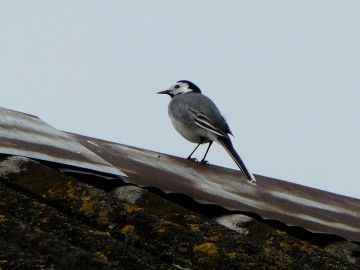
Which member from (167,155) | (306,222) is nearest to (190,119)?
(167,155)

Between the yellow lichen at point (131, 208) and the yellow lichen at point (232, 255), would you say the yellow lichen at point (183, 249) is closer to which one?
the yellow lichen at point (232, 255)

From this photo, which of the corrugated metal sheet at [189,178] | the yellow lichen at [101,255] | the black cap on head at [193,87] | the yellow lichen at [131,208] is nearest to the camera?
the yellow lichen at [101,255]

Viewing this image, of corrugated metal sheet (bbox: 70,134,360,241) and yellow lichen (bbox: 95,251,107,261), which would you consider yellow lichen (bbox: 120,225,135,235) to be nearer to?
yellow lichen (bbox: 95,251,107,261)

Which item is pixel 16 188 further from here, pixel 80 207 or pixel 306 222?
pixel 306 222

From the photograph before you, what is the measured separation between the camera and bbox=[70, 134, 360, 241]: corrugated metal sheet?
5831 millimetres

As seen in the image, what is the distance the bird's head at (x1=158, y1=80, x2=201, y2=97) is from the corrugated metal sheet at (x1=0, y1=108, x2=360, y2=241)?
15.8 feet

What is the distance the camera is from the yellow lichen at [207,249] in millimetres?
4129

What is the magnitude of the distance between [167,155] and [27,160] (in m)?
2.49

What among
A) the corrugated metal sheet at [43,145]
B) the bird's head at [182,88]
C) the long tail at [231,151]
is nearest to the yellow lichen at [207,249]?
the corrugated metal sheet at [43,145]

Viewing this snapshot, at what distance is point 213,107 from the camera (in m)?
10.7

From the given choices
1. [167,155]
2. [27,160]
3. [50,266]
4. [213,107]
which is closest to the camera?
[50,266]

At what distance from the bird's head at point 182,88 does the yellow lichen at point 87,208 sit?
7.78m

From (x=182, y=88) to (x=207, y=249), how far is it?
8.45 metres

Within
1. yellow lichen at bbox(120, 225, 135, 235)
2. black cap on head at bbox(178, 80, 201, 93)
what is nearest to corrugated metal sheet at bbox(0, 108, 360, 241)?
yellow lichen at bbox(120, 225, 135, 235)
